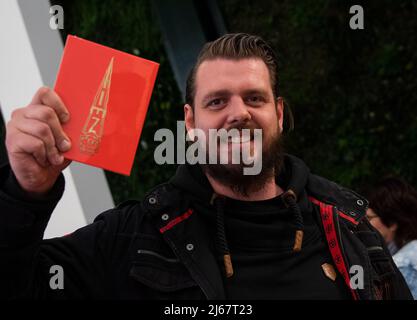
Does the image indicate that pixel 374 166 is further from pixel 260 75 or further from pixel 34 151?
pixel 34 151

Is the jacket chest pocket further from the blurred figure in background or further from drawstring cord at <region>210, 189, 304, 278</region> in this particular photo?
the blurred figure in background

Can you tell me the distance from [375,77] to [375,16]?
49 centimetres

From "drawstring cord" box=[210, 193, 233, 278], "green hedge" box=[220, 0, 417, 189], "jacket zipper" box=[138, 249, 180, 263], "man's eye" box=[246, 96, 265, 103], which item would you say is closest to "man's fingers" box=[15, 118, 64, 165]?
"jacket zipper" box=[138, 249, 180, 263]

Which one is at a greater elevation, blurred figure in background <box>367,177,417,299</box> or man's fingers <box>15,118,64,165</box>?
man's fingers <box>15,118,64,165</box>

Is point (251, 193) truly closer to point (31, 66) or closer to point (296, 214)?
point (296, 214)

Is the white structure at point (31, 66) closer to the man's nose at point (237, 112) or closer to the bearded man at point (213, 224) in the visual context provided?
the bearded man at point (213, 224)

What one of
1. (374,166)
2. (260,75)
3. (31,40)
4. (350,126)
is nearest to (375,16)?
(350,126)

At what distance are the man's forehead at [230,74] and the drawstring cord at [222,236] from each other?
0.31m

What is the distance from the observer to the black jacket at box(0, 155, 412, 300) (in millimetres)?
1375

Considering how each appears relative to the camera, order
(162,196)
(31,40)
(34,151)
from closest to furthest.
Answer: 1. (34,151)
2. (162,196)
3. (31,40)

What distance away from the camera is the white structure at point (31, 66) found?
2.65 m

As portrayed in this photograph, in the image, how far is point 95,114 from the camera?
1479mm

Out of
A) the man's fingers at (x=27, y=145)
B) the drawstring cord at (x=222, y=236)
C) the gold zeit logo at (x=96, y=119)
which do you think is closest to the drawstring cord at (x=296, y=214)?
the drawstring cord at (x=222, y=236)

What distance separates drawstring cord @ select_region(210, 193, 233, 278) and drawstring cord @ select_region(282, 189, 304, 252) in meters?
0.19
